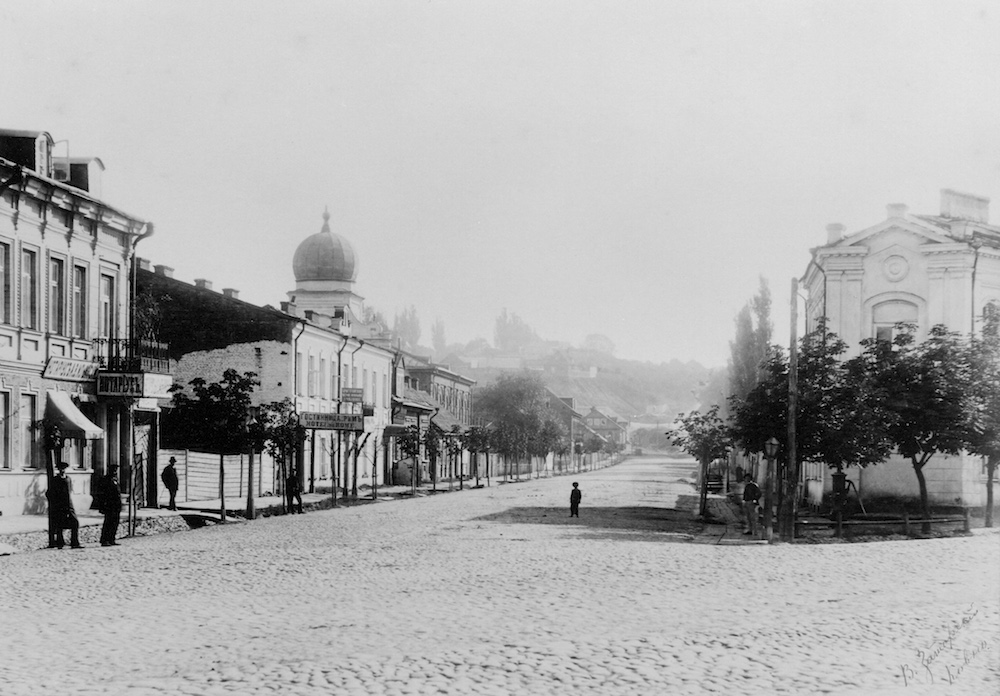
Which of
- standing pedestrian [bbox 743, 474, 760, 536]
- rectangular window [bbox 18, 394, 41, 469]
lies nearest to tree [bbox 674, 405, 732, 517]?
standing pedestrian [bbox 743, 474, 760, 536]

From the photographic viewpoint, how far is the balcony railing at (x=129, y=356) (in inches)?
1144

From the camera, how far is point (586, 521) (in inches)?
1138

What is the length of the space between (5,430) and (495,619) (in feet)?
56.6

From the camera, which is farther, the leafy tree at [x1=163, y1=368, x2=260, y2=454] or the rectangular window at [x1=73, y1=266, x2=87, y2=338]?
the leafy tree at [x1=163, y1=368, x2=260, y2=454]

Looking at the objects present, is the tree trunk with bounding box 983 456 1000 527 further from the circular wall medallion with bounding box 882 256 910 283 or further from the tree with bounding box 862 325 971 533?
the circular wall medallion with bounding box 882 256 910 283

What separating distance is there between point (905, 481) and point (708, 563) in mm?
17532

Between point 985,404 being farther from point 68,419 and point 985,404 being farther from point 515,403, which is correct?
point 515,403

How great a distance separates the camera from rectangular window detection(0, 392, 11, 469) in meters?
25.3

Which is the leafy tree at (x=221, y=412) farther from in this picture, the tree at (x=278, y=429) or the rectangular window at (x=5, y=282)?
the rectangular window at (x=5, y=282)

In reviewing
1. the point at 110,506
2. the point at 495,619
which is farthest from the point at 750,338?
the point at 495,619

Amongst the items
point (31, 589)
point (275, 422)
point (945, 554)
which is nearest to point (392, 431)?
point (275, 422)

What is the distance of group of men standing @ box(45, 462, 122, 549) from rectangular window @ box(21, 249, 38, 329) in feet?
21.4
